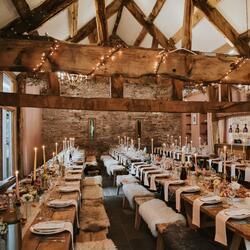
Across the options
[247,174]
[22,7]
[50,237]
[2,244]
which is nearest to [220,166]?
[247,174]

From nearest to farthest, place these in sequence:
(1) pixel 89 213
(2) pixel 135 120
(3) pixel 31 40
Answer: (1) pixel 89 213 → (3) pixel 31 40 → (2) pixel 135 120

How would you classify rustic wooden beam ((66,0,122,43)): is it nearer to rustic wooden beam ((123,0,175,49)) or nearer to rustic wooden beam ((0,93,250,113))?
rustic wooden beam ((123,0,175,49))

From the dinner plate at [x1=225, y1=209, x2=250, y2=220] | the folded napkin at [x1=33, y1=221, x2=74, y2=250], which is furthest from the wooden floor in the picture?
the folded napkin at [x1=33, y1=221, x2=74, y2=250]

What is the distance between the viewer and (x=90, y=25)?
8719mm

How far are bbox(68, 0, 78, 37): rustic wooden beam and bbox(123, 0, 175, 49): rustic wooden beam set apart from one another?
170 cm

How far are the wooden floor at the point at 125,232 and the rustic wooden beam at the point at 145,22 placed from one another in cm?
480

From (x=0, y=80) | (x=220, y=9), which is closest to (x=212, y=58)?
(x=220, y=9)

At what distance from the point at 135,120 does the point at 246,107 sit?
8051mm

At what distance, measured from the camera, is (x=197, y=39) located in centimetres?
856

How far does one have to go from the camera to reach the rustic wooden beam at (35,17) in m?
4.54

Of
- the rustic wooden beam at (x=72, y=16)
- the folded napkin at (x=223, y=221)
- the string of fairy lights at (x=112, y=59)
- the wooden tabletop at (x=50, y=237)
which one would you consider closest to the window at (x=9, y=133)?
the rustic wooden beam at (x=72, y=16)

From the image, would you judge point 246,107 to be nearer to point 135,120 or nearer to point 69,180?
point 69,180

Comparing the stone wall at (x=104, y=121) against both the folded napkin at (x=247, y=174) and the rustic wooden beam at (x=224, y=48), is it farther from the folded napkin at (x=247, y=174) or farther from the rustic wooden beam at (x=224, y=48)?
the folded napkin at (x=247, y=174)

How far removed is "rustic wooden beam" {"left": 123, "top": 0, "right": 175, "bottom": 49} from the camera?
26.7 ft
